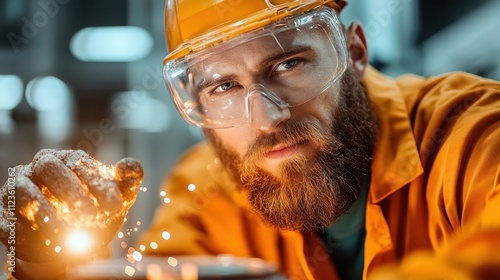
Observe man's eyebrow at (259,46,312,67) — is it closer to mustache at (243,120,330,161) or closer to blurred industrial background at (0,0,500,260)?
mustache at (243,120,330,161)

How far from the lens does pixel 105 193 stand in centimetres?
79

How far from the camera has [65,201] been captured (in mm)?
793

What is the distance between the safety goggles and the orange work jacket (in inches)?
7.2

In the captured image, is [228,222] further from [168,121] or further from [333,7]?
[333,7]

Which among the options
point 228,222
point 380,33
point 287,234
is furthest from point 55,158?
point 380,33

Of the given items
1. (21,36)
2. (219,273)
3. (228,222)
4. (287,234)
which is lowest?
(228,222)

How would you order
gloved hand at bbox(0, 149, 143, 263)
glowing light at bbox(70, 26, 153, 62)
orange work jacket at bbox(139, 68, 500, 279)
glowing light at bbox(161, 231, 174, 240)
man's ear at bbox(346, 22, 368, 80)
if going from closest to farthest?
gloved hand at bbox(0, 149, 143, 263) < orange work jacket at bbox(139, 68, 500, 279) < man's ear at bbox(346, 22, 368, 80) < glowing light at bbox(161, 231, 174, 240) < glowing light at bbox(70, 26, 153, 62)

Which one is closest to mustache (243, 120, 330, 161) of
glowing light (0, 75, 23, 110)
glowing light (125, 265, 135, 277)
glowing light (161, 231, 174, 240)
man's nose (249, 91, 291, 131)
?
man's nose (249, 91, 291, 131)

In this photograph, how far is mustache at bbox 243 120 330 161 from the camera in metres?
0.96

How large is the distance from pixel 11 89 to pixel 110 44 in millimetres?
337

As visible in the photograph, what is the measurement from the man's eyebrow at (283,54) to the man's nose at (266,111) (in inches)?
2.0

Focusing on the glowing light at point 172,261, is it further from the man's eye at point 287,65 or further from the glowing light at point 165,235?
the man's eye at point 287,65

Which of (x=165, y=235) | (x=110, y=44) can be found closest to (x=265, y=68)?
(x=165, y=235)

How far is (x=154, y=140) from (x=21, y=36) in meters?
0.42
